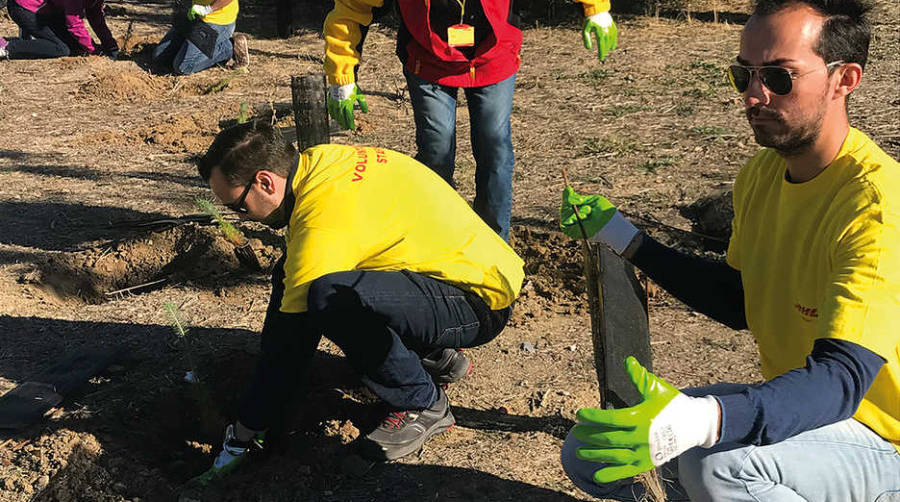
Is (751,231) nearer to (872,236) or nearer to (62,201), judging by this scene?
(872,236)

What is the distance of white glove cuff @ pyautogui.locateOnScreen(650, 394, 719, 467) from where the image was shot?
167 centimetres

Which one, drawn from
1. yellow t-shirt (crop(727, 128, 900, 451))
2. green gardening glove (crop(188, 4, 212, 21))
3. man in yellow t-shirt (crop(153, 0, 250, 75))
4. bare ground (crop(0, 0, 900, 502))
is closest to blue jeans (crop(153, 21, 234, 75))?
man in yellow t-shirt (crop(153, 0, 250, 75))

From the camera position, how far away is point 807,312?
2.02m

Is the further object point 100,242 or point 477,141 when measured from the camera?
point 100,242

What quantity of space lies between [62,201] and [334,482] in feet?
10.2

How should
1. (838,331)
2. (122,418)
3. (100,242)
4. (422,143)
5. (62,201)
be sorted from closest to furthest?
(838,331), (122,418), (422,143), (100,242), (62,201)

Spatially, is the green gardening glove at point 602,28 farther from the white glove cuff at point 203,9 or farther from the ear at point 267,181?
the white glove cuff at point 203,9

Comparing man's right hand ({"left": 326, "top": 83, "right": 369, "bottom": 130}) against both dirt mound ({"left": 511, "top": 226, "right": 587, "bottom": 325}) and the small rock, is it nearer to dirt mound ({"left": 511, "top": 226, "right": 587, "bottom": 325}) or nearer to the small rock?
dirt mound ({"left": 511, "top": 226, "right": 587, "bottom": 325})

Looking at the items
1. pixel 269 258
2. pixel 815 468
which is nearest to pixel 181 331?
pixel 269 258

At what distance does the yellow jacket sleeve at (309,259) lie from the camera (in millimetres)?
2666

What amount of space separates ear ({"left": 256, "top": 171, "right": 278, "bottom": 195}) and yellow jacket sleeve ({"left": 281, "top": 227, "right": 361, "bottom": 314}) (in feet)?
0.55

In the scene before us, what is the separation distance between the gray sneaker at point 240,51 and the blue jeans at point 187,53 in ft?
0.16

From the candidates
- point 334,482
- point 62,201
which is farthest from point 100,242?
point 334,482

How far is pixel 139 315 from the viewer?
3.93 metres
